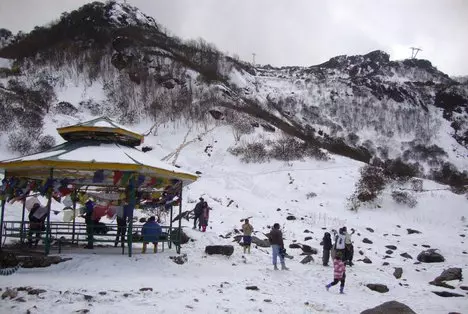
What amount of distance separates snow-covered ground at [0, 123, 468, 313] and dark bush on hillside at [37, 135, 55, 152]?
8.93 m

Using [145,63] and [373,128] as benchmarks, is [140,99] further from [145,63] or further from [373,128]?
[373,128]

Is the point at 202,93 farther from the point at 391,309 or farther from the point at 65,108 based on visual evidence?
the point at 391,309

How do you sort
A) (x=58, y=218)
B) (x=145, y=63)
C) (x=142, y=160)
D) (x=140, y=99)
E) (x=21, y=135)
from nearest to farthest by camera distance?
(x=142, y=160), (x=58, y=218), (x=21, y=135), (x=140, y=99), (x=145, y=63)

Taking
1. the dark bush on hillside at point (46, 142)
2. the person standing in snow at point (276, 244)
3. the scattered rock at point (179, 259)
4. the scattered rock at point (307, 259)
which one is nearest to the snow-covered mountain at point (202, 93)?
the dark bush on hillside at point (46, 142)

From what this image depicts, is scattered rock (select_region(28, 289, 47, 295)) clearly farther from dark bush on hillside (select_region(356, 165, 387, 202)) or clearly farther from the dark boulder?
dark bush on hillside (select_region(356, 165, 387, 202))

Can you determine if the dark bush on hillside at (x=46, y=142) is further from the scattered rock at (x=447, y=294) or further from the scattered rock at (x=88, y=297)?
the scattered rock at (x=447, y=294)

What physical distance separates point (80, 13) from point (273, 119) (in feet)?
110

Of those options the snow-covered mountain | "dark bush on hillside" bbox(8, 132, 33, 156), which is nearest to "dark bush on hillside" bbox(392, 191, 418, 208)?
the snow-covered mountain

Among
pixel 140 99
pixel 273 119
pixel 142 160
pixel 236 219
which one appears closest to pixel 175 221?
pixel 236 219

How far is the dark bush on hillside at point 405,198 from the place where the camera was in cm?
3056

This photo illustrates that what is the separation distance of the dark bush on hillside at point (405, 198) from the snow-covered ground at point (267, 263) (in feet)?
1.22

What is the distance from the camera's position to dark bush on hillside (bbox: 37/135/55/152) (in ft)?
111

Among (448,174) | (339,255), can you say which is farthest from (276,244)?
(448,174)

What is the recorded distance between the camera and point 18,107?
3822 centimetres
